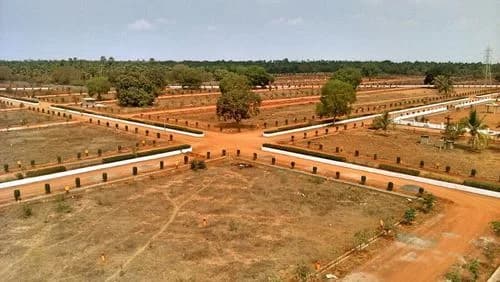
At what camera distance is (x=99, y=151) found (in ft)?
119

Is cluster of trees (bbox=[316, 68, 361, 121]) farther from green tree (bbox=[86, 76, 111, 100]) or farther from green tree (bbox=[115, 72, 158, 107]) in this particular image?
green tree (bbox=[86, 76, 111, 100])

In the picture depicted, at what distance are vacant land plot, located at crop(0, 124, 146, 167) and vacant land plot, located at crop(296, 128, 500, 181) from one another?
Result: 61.6 feet

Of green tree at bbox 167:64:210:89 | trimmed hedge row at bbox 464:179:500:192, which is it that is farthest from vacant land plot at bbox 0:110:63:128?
trimmed hedge row at bbox 464:179:500:192

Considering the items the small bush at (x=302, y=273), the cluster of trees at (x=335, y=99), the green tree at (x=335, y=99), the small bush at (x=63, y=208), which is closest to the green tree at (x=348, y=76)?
the cluster of trees at (x=335, y=99)

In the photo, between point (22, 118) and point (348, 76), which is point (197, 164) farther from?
point (348, 76)

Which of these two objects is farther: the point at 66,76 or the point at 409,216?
the point at 66,76

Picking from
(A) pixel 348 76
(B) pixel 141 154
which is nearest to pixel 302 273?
(B) pixel 141 154

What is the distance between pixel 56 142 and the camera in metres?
42.2

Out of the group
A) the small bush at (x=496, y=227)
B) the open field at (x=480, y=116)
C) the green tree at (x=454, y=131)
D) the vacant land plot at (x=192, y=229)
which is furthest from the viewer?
the open field at (x=480, y=116)

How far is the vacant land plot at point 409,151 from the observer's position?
3378 cm

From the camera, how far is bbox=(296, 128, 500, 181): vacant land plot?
3378 cm

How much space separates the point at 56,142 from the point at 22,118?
19604 millimetres

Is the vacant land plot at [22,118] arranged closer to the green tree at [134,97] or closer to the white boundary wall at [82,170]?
the green tree at [134,97]

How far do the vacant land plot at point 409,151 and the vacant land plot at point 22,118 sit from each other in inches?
1355
